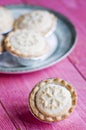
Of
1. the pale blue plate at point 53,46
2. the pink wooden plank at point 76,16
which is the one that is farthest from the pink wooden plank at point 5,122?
the pink wooden plank at point 76,16

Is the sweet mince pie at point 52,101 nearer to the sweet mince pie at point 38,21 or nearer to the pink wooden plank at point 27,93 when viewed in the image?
the pink wooden plank at point 27,93

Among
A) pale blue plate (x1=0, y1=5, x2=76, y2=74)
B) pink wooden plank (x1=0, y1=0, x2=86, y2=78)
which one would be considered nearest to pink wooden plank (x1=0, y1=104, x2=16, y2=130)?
pale blue plate (x1=0, y1=5, x2=76, y2=74)

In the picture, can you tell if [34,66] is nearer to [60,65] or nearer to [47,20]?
[60,65]

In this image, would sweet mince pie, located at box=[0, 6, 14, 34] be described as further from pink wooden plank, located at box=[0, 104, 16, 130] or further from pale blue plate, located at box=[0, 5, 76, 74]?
pink wooden plank, located at box=[0, 104, 16, 130]

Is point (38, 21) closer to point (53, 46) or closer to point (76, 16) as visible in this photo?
point (53, 46)

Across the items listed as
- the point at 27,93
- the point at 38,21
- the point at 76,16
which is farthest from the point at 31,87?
the point at 76,16
